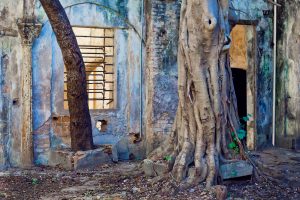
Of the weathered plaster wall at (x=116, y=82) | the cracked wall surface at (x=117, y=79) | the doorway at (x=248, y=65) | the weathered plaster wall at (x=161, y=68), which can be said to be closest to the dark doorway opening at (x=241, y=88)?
the doorway at (x=248, y=65)

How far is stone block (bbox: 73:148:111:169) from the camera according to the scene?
945cm

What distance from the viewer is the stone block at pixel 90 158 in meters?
9.45

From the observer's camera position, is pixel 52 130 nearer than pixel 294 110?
Yes

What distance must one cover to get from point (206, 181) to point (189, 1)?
2506 mm

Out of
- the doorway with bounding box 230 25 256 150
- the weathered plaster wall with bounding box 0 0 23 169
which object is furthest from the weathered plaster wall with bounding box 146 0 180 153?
the weathered plaster wall with bounding box 0 0 23 169

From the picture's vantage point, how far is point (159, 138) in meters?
10.7

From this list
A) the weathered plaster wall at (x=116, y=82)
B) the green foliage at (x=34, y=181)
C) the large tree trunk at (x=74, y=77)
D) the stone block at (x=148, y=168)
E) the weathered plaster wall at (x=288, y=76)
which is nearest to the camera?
the stone block at (x=148, y=168)

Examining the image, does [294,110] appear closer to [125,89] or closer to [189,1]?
[125,89]

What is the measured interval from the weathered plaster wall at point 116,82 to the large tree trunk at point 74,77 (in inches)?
27.0

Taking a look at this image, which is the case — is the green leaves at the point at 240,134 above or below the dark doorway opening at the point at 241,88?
below

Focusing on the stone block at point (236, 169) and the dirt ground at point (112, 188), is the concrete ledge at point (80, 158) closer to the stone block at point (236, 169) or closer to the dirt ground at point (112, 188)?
the dirt ground at point (112, 188)

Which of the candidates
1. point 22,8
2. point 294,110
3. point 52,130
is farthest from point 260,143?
point 22,8

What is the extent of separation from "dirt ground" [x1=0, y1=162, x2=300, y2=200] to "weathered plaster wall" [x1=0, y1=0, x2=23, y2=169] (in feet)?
2.99

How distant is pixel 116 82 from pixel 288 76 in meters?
3.88
